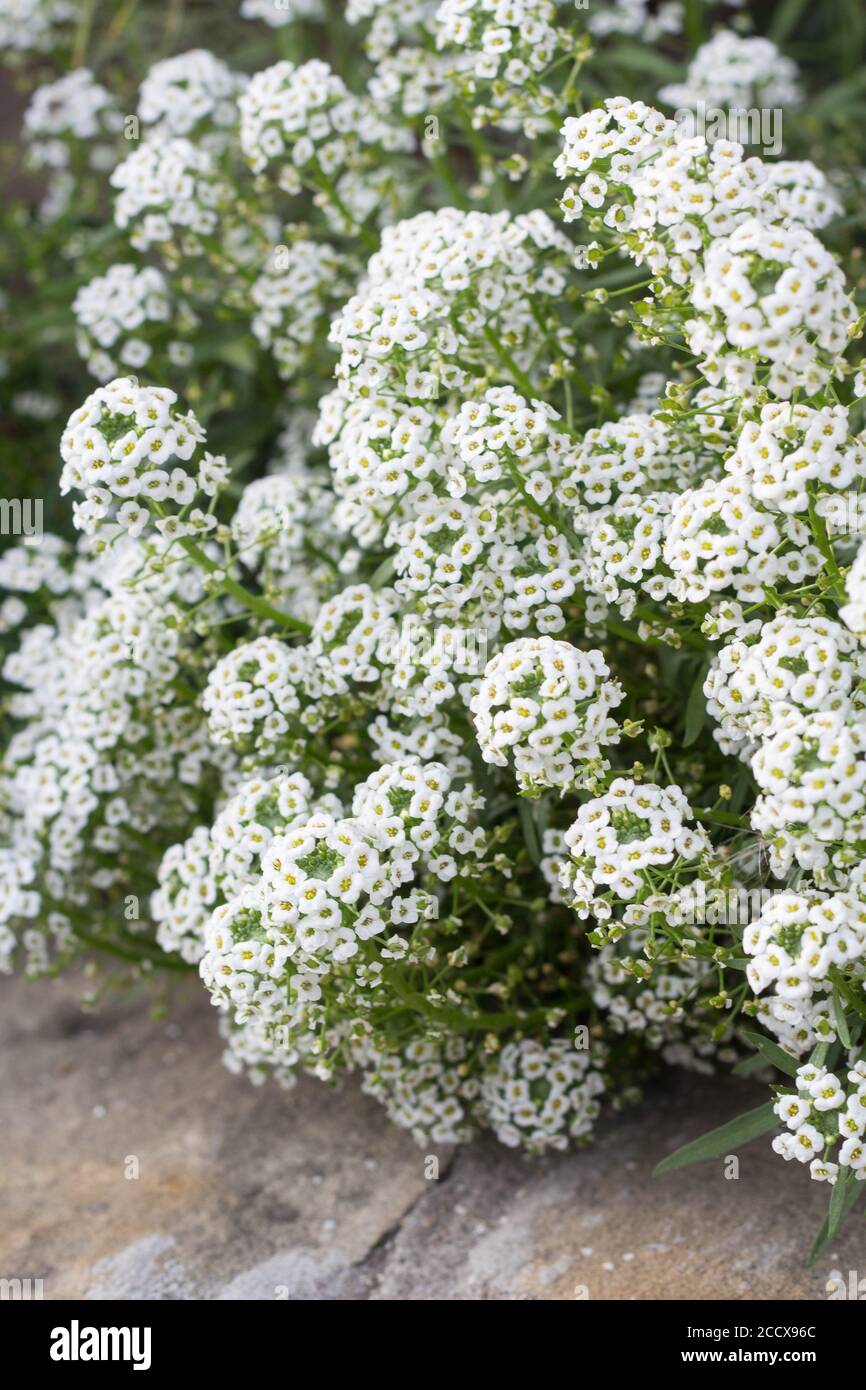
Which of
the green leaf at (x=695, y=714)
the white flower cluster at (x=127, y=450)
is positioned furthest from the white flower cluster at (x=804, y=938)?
the white flower cluster at (x=127, y=450)

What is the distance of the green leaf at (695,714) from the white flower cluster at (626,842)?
11.4 inches

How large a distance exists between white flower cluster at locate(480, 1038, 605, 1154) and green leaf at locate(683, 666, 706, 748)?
1052 mm

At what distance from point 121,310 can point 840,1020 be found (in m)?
3.31

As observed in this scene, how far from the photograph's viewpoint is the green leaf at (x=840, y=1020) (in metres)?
3.20

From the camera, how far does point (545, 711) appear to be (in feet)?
10.5

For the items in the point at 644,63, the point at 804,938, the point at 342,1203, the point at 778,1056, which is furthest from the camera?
the point at 644,63

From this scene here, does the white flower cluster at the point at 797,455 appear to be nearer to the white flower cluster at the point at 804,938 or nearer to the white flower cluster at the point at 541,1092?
the white flower cluster at the point at 804,938

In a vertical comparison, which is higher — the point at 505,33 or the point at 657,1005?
the point at 505,33

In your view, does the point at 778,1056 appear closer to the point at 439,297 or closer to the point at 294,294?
the point at 439,297

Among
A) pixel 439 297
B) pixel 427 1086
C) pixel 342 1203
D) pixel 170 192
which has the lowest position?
pixel 342 1203

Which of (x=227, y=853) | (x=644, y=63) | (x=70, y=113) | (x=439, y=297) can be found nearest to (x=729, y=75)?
(x=644, y=63)

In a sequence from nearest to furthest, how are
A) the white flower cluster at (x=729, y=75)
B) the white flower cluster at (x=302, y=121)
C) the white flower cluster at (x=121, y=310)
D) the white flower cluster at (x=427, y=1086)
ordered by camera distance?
the white flower cluster at (x=427, y=1086) < the white flower cluster at (x=302, y=121) < the white flower cluster at (x=121, y=310) < the white flower cluster at (x=729, y=75)

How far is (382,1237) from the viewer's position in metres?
4.21

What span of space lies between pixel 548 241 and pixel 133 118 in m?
2.16
